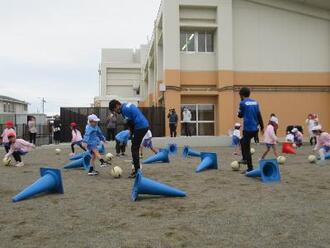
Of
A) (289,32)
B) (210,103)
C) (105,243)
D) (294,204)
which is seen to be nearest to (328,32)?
(289,32)

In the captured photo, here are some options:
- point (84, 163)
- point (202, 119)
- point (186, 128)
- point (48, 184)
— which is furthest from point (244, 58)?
point (48, 184)

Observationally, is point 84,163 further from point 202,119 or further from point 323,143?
point 202,119

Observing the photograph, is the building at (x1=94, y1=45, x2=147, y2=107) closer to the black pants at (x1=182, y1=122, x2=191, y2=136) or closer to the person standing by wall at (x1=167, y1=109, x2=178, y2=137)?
the black pants at (x1=182, y1=122, x2=191, y2=136)

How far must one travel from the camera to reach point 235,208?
21.3 ft

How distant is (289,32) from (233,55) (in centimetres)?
406

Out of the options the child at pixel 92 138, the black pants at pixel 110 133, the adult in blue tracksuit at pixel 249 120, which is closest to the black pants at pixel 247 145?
the adult in blue tracksuit at pixel 249 120

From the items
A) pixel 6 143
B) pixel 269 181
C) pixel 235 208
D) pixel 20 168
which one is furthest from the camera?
pixel 6 143

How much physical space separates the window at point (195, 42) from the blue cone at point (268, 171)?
66.5ft

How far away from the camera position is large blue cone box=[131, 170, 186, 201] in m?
7.24

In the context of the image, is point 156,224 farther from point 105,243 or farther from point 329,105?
point 329,105

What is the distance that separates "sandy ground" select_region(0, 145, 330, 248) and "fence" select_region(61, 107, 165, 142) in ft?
61.5

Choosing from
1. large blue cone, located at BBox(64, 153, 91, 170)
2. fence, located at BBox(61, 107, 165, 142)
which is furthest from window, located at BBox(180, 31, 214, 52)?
large blue cone, located at BBox(64, 153, 91, 170)

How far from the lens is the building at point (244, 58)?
92.1ft

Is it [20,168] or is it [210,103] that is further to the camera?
[210,103]
